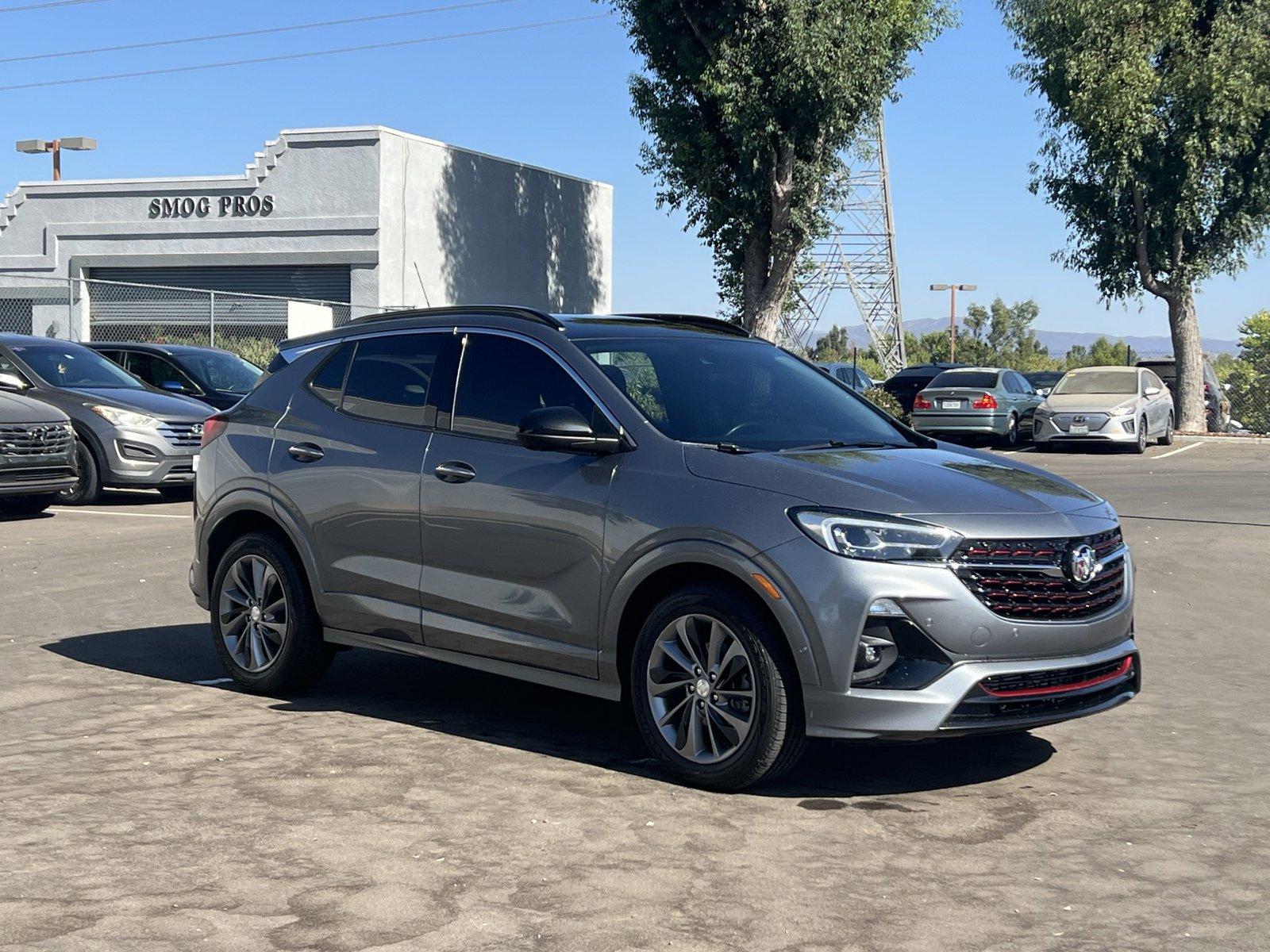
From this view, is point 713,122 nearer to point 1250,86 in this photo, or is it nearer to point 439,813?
point 1250,86

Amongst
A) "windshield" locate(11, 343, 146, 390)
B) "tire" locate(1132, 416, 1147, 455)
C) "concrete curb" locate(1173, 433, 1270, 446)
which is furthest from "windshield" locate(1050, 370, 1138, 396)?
"windshield" locate(11, 343, 146, 390)

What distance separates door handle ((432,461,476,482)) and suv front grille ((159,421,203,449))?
428 inches

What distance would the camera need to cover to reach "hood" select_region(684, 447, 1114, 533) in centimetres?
542

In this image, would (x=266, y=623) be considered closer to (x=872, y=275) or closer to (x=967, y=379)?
(x=967, y=379)

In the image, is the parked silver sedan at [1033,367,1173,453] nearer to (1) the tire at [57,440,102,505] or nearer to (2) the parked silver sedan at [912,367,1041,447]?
(2) the parked silver sedan at [912,367,1041,447]

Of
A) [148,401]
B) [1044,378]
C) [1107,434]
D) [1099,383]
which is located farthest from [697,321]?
[1044,378]

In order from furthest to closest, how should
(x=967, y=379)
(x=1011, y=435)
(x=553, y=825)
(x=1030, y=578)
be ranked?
(x=1011, y=435)
(x=967, y=379)
(x=1030, y=578)
(x=553, y=825)

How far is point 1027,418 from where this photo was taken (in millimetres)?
31891

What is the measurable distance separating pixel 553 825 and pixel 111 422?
1260cm

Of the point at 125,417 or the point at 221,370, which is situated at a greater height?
the point at 221,370

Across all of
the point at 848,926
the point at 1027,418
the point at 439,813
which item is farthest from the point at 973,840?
the point at 1027,418

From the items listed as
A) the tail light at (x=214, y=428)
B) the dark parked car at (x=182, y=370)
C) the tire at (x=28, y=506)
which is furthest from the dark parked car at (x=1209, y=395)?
the tail light at (x=214, y=428)

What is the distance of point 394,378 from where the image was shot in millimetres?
7051

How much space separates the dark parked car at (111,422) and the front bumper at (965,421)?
53.0 ft
